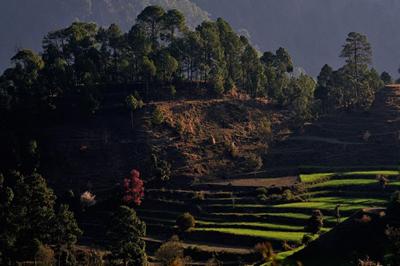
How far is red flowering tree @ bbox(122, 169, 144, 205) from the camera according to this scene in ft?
230

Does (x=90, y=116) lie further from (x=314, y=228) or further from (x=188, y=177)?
(x=314, y=228)

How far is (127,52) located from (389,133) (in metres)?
39.2

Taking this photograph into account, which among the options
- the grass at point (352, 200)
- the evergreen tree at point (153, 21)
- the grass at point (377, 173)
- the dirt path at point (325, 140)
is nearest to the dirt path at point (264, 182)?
the grass at point (352, 200)

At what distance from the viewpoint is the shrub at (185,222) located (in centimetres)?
6369

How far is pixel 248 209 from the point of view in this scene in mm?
65938

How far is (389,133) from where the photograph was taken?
269 feet

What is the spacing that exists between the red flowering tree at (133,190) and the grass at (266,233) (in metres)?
9.97

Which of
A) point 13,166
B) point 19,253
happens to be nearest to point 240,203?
point 19,253

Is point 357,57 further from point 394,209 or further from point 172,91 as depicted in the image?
point 394,209

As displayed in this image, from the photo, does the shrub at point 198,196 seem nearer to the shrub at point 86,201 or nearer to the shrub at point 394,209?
the shrub at point 86,201

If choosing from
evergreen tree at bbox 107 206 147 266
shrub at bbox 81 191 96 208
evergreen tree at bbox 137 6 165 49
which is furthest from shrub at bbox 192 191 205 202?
evergreen tree at bbox 137 6 165 49

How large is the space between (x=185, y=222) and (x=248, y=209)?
23.0ft

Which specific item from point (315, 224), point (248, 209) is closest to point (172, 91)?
point (248, 209)

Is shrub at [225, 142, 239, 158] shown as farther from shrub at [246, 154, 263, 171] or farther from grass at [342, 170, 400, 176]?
grass at [342, 170, 400, 176]
